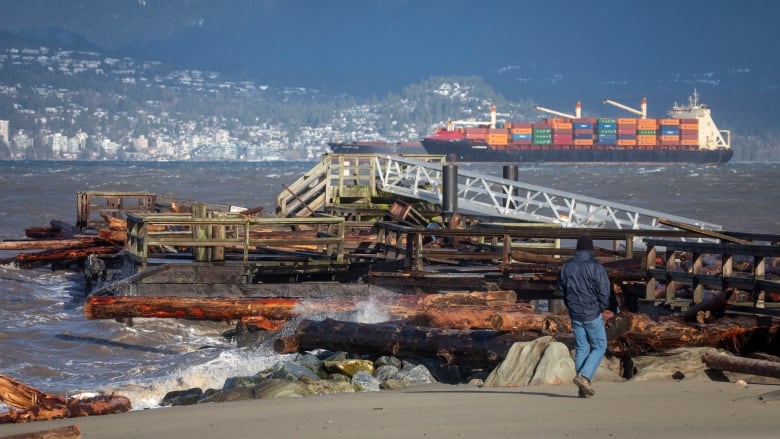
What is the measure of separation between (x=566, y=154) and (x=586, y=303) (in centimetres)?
18638

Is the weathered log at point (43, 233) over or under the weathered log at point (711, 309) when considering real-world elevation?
under

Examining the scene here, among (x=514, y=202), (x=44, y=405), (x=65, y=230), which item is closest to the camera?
(x=44, y=405)

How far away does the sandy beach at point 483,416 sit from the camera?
27.0 feet

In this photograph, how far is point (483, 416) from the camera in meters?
8.74

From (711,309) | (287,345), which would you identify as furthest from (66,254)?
(711,309)

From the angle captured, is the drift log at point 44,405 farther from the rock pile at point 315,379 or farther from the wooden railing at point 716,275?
the wooden railing at point 716,275

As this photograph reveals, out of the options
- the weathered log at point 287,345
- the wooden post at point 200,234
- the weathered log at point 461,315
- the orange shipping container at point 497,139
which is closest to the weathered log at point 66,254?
the wooden post at point 200,234

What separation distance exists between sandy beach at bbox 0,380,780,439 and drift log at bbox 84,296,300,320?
4.14 meters

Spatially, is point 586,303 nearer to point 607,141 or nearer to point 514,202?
point 514,202

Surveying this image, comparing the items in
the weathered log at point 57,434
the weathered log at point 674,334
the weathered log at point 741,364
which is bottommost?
the weathered log at point 57,434

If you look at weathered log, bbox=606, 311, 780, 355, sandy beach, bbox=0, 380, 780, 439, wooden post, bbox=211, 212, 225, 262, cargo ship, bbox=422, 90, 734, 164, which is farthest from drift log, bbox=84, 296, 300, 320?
cargo ship, bbox=422, 90, 734, 164

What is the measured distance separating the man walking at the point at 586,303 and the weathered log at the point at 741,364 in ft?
3.20

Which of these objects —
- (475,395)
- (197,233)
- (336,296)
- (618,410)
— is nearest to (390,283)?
(336,296)

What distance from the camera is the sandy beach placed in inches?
324
